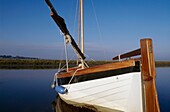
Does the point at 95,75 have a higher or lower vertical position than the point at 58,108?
higher

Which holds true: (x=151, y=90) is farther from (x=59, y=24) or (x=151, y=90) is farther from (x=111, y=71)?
(x=59, y=24)

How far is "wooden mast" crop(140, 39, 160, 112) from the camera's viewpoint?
3.41 m

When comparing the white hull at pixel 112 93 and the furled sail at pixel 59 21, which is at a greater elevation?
the furled sail at pixel 59 21

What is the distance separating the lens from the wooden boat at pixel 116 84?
3566 millimetres

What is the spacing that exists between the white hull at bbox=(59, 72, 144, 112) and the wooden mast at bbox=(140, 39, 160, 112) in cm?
145

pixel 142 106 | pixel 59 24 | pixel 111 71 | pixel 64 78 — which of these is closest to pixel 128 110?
pixel 142 106

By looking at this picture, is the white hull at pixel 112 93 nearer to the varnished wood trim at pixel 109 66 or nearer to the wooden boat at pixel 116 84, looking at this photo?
the wooden boat at pixel 116 84

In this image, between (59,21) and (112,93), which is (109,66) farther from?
(59,21)

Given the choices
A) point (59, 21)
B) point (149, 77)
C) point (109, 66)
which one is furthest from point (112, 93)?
point (59, 21)

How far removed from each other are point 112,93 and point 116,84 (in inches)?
15.5

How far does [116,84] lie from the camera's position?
5680 mm

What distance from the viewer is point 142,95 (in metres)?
4.78

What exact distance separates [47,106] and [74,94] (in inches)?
71.4

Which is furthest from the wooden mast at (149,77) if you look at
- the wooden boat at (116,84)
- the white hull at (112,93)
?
the white hull at (112,93)
